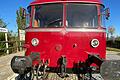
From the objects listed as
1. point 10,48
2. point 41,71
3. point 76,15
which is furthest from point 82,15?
point 10,48

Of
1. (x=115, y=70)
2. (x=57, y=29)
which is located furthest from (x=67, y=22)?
(x=115, y=70)

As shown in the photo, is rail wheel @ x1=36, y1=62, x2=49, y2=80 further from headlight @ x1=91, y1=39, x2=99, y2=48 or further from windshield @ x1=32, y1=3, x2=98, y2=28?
headlight @ x1=91, y1=39, x2=99, y2=48

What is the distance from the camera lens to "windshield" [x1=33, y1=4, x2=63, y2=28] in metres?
7.97

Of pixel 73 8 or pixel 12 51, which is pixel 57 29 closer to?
pixel 73 8

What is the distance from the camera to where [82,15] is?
25.9 ft

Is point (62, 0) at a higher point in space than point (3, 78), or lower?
higher

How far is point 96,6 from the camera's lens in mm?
7867

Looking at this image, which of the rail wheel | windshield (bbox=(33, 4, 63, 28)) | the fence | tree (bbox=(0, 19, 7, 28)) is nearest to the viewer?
the rail wheel

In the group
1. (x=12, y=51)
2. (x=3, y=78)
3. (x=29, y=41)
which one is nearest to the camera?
(x=29, y=41)

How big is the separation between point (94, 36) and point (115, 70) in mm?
1946

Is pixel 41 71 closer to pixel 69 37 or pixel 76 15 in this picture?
pixel 69 37

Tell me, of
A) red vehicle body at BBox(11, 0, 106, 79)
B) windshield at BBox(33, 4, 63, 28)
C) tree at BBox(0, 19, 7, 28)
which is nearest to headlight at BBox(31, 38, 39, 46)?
red vehicle body at BBox(11, 0, 106, 79)

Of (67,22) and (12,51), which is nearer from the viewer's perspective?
(67,22)

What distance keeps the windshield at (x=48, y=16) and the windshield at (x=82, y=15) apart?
30 centimetres
